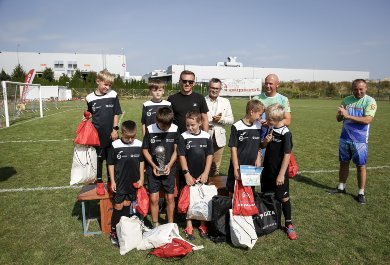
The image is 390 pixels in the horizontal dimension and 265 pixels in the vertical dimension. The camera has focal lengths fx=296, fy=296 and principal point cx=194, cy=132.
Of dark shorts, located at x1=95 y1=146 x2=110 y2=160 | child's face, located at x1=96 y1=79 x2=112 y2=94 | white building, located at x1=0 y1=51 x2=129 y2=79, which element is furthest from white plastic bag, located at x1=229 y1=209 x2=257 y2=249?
white building, located at x1=0 y1=51 x2=129 y2=79

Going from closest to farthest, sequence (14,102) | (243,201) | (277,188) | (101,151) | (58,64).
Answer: (243,201)
(277,188)
(101,151)
(14,102)
(58,64)

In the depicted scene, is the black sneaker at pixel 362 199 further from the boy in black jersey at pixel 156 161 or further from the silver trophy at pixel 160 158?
the silver trophy at pixel 160 158

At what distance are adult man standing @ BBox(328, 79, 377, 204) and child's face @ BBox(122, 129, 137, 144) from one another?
366 cm

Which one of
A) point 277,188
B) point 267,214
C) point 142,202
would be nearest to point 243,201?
point 267,214

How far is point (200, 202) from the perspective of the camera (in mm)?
4051

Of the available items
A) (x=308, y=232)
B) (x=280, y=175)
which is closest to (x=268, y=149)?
(x=280, y=175)

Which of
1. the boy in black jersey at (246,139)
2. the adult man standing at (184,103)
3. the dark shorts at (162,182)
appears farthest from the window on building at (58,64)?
the boy in black jersey at (246,139)

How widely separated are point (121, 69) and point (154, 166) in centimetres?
7035

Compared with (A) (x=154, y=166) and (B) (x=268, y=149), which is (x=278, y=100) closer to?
(B) (x=268, y=149)

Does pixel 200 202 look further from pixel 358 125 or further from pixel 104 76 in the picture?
pixel 358 125

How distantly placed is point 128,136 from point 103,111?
0.74 metres

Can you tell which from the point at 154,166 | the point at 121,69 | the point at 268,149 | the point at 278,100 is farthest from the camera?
the point at 121,69

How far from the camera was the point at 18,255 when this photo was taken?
11.8 ft

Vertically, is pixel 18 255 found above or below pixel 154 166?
below
